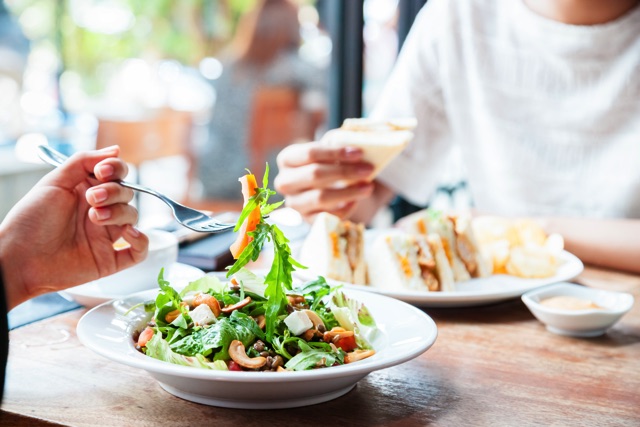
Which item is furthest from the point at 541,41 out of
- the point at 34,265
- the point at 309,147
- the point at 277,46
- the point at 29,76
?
the point at 29,76

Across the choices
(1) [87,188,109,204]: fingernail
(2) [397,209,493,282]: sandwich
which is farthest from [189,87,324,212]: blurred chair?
(1) [87,188,109,204]: fingernail

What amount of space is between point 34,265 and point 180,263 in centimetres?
48

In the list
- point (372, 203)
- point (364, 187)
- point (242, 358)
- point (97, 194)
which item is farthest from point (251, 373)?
point (372, 203)

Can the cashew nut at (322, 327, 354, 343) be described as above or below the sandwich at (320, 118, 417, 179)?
below

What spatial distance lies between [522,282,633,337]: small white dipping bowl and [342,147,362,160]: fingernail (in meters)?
0.66

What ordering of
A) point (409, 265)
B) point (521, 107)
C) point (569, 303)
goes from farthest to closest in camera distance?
1. point (521, 107)
2. point (409, 265)
3. point (569, 303)

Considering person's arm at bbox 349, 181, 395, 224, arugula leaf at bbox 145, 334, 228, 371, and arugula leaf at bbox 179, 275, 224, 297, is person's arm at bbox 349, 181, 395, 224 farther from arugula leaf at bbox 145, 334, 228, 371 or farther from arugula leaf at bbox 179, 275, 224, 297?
arugula leaf at bbox 145, 334, 228, 371

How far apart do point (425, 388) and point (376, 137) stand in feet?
3.21

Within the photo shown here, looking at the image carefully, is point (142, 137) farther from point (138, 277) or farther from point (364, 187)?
point (138, 277)

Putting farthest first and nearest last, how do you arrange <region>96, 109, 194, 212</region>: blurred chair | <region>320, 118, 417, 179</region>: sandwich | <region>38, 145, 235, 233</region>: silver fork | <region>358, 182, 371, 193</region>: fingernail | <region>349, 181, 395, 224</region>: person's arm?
<region>96, 109, 194, 212</region>: blurred chair → <region>349, 181, 395, 224</region>: person's arm → <region>358, 182, 371, 193</region>: fingernail → <region>320, 118, 417, 179</region>: sandwich → <region>38, 145, 235, 233</region>: silver fork

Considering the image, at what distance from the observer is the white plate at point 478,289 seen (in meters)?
1.49

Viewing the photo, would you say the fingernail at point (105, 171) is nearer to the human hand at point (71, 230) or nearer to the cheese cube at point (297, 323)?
the human hand at point (71, 230)

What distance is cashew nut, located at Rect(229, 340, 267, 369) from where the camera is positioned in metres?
1.01

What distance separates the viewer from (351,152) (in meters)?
1.97
